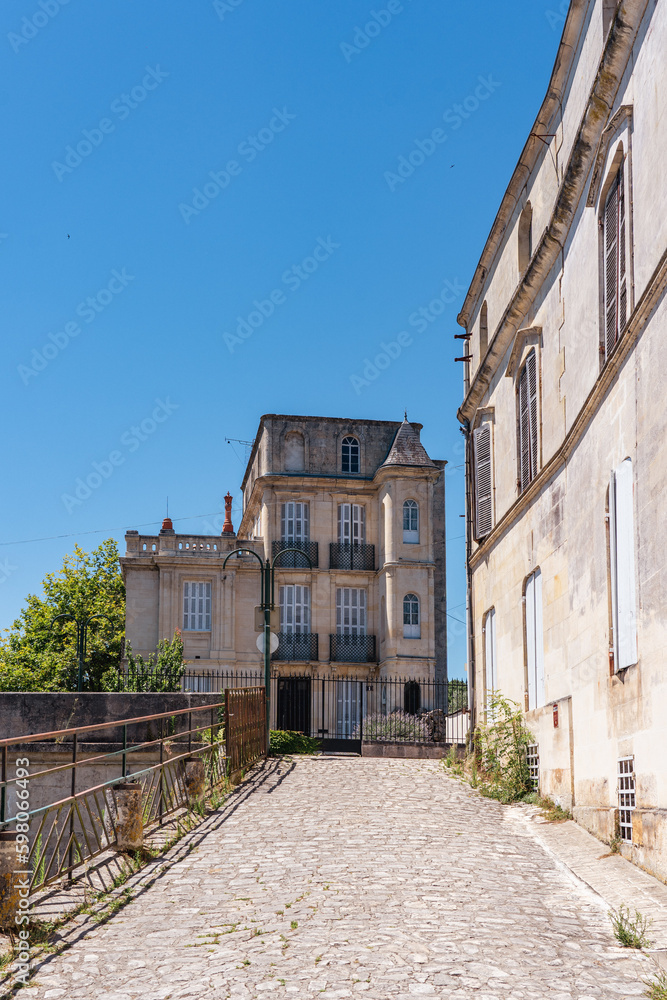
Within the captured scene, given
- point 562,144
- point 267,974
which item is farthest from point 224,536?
point 267,974

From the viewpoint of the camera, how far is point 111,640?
4606 cm

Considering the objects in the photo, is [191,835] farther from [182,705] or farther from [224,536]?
[224,536]

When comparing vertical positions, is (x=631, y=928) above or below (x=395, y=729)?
above

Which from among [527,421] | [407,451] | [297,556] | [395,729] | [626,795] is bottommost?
[395,729]

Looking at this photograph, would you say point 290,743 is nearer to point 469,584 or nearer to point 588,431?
point 469,584

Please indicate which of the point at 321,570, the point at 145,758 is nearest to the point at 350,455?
the point at 321,570

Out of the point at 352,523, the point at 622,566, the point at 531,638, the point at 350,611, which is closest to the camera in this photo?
the point at 622,566

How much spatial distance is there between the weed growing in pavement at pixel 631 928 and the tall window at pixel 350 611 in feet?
117

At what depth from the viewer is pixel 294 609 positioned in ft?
142

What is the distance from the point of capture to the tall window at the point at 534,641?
599 inches

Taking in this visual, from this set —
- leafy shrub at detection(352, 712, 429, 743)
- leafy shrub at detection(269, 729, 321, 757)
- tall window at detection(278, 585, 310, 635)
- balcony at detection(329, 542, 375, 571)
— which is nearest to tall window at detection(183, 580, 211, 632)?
tall window at detection(278, 585, 310, 635)

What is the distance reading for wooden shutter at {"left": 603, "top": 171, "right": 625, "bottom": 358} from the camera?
11.7m

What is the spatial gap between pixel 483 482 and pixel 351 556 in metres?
24.4

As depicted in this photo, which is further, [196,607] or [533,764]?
[196,607]
